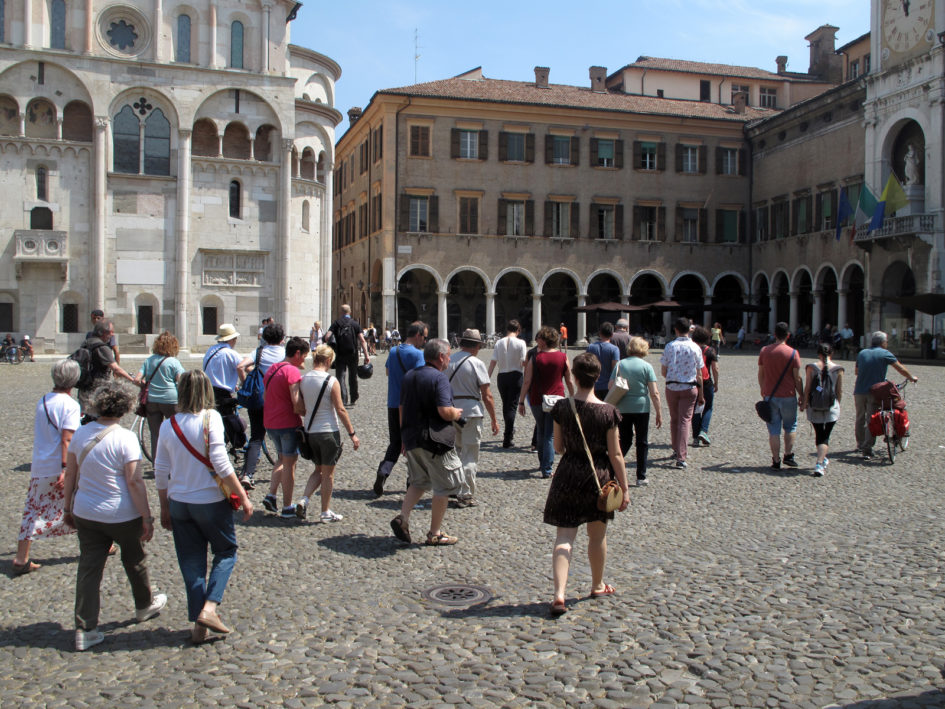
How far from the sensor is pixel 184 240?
103 ft

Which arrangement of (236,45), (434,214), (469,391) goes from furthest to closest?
1. (434,214)
2. (236,45)
3. (469,391)

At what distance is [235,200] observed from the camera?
1280 inches

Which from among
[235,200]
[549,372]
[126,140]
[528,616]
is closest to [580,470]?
[528,616]

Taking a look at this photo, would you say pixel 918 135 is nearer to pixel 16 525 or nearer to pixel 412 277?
pixel 412 277

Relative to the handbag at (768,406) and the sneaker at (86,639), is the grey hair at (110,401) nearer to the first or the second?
the sneaker at (86,639)

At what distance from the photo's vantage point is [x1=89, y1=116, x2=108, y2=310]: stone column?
3031cm

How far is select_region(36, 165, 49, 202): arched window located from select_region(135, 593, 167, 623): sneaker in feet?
94.0

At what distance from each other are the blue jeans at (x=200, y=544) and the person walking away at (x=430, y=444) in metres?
2.06

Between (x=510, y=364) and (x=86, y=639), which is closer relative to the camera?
(x=86, y=639)

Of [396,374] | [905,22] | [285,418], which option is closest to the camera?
[285,418]

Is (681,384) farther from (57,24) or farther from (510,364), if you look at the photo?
(57,24)

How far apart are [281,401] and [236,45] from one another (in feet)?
91.4

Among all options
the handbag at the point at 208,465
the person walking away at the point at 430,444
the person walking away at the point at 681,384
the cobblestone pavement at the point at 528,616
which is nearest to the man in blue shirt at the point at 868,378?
the person walking away at the point at 681,384

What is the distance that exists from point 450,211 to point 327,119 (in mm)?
9387
